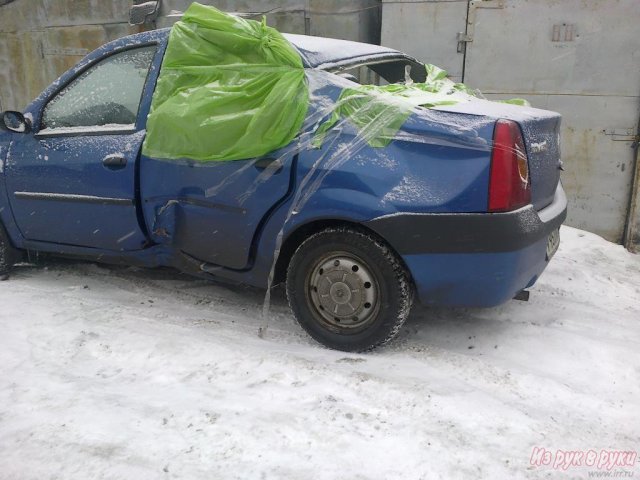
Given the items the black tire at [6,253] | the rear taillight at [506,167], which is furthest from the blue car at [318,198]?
the black tire at [6,253]

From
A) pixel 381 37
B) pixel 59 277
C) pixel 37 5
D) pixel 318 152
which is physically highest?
pixel 37 5

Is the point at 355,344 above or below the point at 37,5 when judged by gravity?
below

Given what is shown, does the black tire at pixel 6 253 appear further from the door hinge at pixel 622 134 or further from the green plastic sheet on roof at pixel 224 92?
the door hinge at pixel 622 134

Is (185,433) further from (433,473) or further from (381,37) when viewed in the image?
(381,37)

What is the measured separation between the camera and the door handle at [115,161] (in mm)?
3258

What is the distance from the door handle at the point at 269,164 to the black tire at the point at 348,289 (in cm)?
40

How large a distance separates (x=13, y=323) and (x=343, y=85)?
230 centimetres

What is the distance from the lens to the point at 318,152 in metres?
2.74

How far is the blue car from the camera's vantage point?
253 centimetres

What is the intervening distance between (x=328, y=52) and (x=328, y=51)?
17 millimetres

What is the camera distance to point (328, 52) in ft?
10.4

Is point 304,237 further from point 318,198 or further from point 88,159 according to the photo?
point 88,159

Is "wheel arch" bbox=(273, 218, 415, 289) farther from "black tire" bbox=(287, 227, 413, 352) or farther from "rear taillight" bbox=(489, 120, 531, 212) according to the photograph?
"rear taillight" bbox=(489, 120, 531, 212)

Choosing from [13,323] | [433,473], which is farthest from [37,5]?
[433,473]
